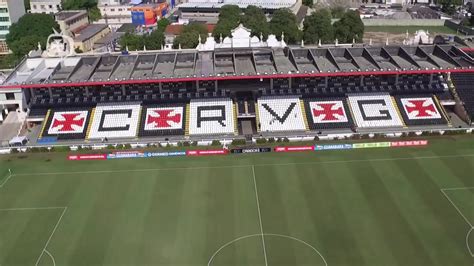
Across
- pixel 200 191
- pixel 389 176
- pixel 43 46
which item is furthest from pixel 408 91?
pixel 43 46

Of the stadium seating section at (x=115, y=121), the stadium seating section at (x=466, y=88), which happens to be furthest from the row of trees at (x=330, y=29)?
the stadium seating section at (x=115, y=121)

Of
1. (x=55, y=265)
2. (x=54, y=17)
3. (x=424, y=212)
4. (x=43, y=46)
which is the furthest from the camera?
(x=54, y=17)

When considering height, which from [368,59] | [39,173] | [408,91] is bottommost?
[39,173]

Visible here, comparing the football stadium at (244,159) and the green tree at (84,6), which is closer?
the football stadium at (244,159)

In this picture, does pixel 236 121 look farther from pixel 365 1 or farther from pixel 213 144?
pixel 365 1

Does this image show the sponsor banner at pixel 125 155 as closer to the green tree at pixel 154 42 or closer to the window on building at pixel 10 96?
the window on building at pixel 10 96

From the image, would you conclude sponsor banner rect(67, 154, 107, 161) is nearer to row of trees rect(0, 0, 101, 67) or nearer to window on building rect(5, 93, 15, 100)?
window on building rect(5, 93, 15, 100)

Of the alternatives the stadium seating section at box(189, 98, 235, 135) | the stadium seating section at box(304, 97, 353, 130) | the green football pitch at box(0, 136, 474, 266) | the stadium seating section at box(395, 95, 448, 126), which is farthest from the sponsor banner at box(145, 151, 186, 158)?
the stadium seating section at box(395, 95, 448, 126)
